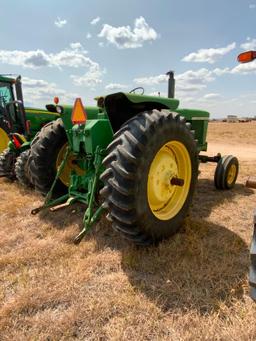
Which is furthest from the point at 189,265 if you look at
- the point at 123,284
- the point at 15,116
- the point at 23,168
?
the point at 15,116

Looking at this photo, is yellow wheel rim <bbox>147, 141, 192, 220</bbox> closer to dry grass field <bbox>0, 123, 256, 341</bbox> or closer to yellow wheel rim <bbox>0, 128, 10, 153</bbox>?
dry grass field <bbox>0, 123, 256, 341</bbox>

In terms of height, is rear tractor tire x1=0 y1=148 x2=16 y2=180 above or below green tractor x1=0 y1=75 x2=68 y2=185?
below

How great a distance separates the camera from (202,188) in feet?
17.8

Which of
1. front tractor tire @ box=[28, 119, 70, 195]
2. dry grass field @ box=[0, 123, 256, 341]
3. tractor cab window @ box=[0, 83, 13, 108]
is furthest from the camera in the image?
tractor cab window @ box=[0, 83, 13, 108]

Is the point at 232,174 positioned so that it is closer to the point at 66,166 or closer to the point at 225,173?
the point at 225,173

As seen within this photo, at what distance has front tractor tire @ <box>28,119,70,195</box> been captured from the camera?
4.02m

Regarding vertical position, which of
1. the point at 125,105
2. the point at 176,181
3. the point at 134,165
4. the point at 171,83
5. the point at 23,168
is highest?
the point at 171,83

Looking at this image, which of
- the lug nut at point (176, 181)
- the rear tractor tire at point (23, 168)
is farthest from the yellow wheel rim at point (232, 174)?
the rear tractor tire at point (23, 168)

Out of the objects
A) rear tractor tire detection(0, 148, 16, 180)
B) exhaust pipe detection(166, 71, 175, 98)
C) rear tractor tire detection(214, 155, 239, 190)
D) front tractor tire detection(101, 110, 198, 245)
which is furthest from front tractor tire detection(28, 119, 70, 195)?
rear tractor tire detection(214, 155, 239, 190)

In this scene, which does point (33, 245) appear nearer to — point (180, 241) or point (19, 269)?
point (19, 269)

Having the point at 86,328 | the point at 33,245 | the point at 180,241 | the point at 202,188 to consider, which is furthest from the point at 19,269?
the point at 202,188

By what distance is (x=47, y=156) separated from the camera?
4.04m

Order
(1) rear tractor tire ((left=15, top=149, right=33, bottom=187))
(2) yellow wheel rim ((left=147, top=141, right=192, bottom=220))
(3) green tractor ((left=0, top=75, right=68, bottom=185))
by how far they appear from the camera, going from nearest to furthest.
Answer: (2) yellow wheel rim ((left=147, top=141, right=192, bottom=220)), (1) rear tractor tire ((left=15, top=149, right=33, bottom=187)), (3) green tractor ((left=0, top=75, right=68, bottom=185))

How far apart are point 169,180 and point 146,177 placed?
1.89ft
